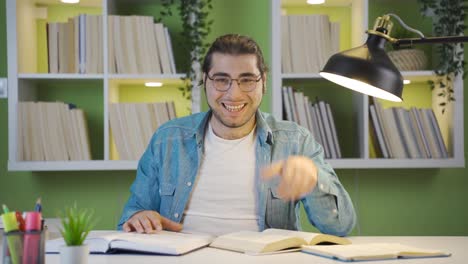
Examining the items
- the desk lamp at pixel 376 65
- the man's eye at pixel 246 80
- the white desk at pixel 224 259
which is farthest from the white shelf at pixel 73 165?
the desk lamp at pixel 376 65

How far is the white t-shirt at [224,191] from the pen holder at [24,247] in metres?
0.93

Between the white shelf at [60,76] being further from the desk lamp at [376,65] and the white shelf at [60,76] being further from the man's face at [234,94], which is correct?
the desk lamp at [376,65]

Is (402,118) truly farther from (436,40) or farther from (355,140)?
(436,40)

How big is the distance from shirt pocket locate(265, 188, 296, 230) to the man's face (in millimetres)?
276

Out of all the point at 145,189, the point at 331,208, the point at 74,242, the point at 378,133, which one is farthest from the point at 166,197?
the point at 378,133

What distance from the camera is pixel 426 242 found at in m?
2.05

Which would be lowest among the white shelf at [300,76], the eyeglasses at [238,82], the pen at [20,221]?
the pen at [20,221]

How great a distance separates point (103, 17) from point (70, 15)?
13.1 inches

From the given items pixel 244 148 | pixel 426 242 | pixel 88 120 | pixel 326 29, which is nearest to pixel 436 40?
pixel 426 242

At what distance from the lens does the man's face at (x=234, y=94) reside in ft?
7.95

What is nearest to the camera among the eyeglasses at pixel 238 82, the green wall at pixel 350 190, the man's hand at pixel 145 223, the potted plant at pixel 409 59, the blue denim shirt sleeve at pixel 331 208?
the man's hand at pixel 145 223

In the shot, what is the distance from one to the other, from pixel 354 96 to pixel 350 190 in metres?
0.45

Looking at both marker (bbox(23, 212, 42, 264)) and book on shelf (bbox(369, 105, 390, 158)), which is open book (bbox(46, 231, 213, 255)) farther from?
book on shelf (bbox(369, 105, 390, 158))

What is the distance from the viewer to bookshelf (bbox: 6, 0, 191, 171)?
10.1 ft
